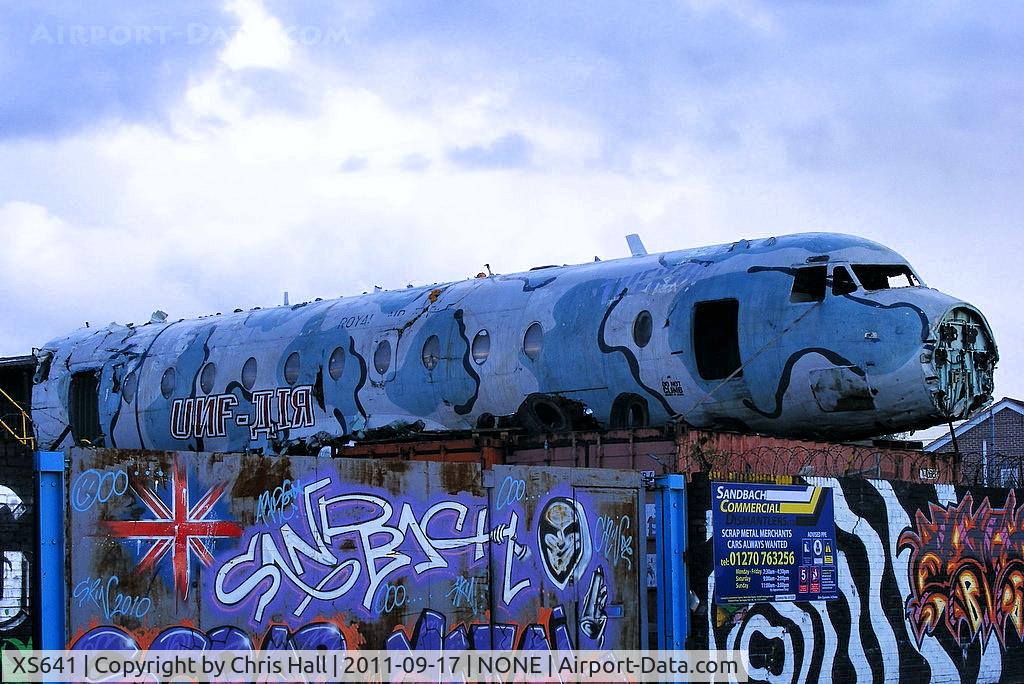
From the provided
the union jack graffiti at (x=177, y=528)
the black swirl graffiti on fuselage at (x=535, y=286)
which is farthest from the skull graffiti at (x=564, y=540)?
the black swirl graffiti on fuselage at (x=535, y=286)

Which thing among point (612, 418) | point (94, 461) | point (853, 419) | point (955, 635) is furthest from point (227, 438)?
point (94, 461)

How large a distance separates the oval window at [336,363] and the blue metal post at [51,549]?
16185 mm

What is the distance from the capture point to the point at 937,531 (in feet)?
74.2

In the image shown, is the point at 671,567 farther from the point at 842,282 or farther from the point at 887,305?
the point at 842,282

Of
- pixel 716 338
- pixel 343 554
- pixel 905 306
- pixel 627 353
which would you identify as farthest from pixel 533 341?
pixel 343 554

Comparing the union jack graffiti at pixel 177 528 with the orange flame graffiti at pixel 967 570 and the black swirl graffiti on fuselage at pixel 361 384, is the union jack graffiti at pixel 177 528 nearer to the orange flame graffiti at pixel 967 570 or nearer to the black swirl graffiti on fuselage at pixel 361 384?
the orange flame graffiti at pixel 967 570

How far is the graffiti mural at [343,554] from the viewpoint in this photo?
12.9 meters

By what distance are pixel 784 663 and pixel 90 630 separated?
1022 cm

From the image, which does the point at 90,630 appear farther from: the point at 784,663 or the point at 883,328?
the point at 883,328

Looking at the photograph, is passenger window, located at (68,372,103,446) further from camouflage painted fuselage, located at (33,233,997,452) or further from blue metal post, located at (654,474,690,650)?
blue metal post, located at (654,474,690,650)

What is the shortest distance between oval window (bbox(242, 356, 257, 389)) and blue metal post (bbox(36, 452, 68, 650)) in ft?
58.0

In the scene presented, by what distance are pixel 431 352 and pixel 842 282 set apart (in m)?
8.28

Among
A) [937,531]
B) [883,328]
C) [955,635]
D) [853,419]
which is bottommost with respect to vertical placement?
[955,635]

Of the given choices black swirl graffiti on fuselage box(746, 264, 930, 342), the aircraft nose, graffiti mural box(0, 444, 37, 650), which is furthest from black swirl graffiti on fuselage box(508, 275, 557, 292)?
graffiti mural box(0, 444, 37, 650)
